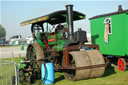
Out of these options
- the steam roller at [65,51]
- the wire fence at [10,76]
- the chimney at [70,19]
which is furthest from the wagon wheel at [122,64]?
the wire fence at [10,76]

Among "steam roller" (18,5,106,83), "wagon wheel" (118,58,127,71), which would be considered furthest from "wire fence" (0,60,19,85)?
"wagon wheel" (118,58,127,71)

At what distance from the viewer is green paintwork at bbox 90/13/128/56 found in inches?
348

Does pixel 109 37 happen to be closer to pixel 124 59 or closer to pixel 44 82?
pixel 124 59

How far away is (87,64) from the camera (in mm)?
6809

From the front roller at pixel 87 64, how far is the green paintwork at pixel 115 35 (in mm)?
2201

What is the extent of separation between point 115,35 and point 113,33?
0.60 ft

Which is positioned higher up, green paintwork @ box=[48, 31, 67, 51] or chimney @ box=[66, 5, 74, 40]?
chimney @ box=[66, 5, 74, 40]

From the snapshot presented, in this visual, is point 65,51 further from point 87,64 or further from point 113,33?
point 113,33

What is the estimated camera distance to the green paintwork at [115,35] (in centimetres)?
884

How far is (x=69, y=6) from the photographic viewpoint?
7.78 metres

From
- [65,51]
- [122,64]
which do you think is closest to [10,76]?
[65,51]

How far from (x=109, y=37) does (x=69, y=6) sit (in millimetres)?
3117

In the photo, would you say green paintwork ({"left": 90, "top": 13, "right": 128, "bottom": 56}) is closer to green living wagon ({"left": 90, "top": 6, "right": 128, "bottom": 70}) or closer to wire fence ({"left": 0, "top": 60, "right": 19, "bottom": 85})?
green living wagon ({"left": 90, "top": 6, "right": 128, "bottom": 70})

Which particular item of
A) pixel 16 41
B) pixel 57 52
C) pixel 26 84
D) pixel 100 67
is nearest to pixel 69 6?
pixel 57 52
